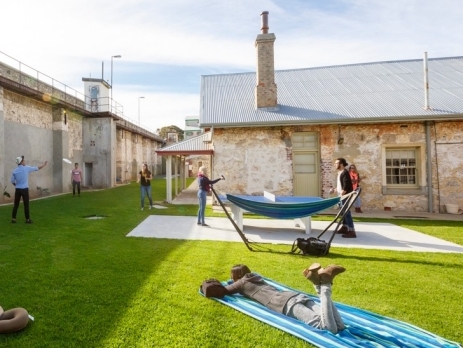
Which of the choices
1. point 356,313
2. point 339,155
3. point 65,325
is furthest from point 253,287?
point 339,155

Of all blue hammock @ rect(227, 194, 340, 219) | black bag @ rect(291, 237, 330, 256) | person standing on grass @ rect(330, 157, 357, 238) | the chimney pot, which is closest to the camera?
black bag @ rect(291, 237, 330, 256)

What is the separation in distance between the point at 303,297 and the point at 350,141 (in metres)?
9.08

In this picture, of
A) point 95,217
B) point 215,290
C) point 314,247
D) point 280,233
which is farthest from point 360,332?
point 95,217

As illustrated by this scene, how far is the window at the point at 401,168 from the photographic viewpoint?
10367 millimetres

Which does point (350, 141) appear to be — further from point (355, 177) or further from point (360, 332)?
point (360, 332)

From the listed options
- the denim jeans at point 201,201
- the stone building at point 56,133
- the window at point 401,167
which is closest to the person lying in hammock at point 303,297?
the denim jeans at point 201,201

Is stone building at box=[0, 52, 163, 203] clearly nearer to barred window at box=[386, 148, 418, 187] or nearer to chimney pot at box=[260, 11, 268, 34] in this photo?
chimney pot at box=[260, 11, 268, 34]

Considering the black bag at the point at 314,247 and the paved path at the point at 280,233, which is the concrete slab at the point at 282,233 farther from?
the black bag at the point at 314,247

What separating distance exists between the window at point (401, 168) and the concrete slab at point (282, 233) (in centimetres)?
317

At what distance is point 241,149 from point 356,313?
27.9 ft

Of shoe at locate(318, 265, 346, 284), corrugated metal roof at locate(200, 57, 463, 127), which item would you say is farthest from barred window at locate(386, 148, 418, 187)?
shoe at locate(318, 265, 346, 284)

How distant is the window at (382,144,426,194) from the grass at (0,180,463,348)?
586 centimetres

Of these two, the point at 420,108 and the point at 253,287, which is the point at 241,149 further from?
the point at 253,287

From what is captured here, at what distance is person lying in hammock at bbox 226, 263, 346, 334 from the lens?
2.42 metres
